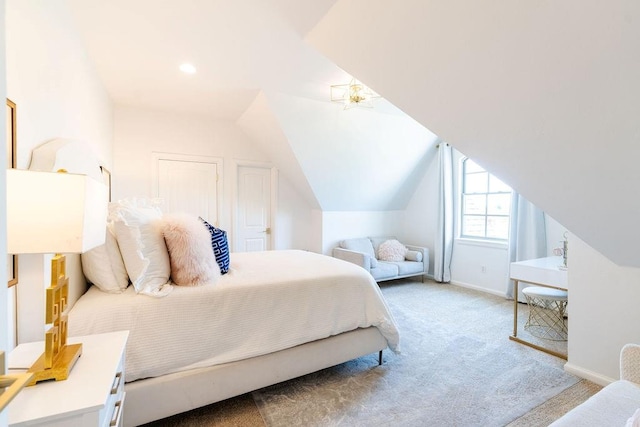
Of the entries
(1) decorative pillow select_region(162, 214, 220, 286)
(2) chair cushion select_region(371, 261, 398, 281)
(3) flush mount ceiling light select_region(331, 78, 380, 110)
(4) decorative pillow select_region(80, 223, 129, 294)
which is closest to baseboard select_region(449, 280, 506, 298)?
(2) chair cushion select_region(371, 261, 398, 281)

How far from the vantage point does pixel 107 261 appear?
1.66 metres

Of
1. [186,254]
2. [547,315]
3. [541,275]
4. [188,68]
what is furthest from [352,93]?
[547,315]

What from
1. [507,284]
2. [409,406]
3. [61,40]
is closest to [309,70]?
[61,40]

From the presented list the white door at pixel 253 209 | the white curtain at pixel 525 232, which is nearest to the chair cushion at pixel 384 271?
the white curtain at pixel 525 232

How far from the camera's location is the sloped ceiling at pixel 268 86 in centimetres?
197

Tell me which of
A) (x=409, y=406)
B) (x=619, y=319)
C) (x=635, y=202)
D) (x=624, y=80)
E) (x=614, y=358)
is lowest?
(x=409, y=406)

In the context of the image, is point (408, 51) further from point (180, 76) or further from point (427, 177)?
point (427, 177)

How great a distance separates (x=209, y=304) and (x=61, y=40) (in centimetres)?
177

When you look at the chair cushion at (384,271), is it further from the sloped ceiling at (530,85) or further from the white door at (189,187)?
the sloped ceiling at (530,85)

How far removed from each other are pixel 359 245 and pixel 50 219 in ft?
14.2

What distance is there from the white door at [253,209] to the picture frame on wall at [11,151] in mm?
3316

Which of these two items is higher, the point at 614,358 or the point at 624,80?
the point at 624,80

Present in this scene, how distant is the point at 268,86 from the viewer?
3.14m

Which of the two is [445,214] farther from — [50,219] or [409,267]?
[50,219]
